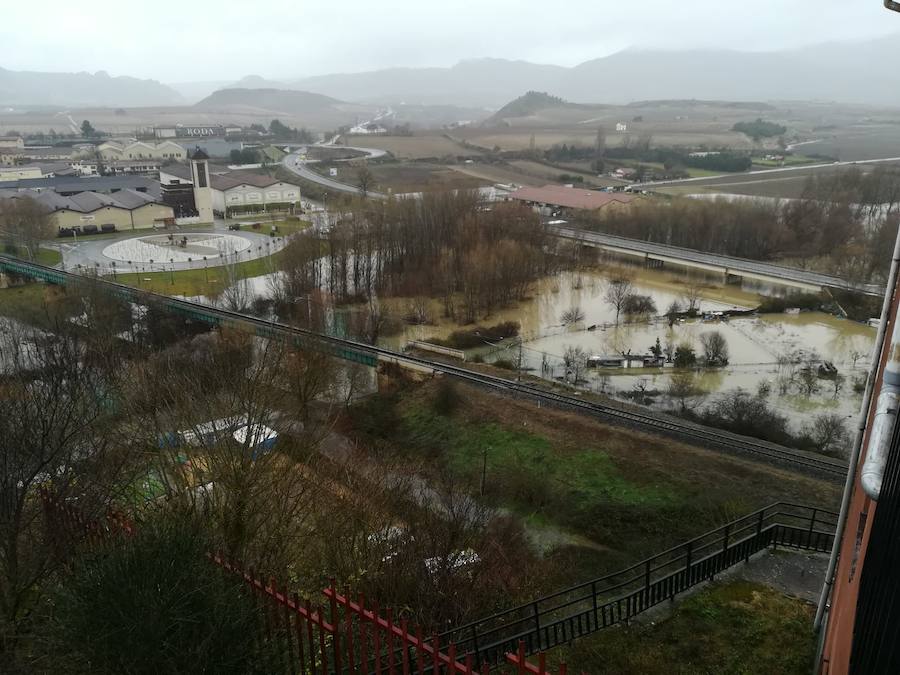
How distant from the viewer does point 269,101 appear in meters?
148

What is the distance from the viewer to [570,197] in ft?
120

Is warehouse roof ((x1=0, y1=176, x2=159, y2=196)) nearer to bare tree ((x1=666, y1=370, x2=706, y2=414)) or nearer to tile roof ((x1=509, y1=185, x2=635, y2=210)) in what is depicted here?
tile roof ((x1=509, y1=185, x2=635, y2=210))

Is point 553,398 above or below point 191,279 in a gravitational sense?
below

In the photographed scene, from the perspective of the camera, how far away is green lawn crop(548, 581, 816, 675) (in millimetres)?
3910

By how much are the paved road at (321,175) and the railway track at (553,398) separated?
63.5 feet

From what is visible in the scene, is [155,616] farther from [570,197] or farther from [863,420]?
[570,197]

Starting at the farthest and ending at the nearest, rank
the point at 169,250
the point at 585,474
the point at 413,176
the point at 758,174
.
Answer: the point at 758,174 < the point at 413,176 < the point at 169,250 < the point at 585,474

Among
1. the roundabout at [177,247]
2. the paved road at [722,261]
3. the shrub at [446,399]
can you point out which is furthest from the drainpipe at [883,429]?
the roundabout at [177,247]

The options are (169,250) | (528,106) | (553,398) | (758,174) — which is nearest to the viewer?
(553,398)

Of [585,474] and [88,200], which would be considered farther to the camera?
[88,200]

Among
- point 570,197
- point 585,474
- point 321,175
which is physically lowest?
point 585,474

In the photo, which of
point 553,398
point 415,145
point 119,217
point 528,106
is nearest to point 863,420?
point 553,398

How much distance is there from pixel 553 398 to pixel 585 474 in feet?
7.64

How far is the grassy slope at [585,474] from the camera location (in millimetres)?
9414
